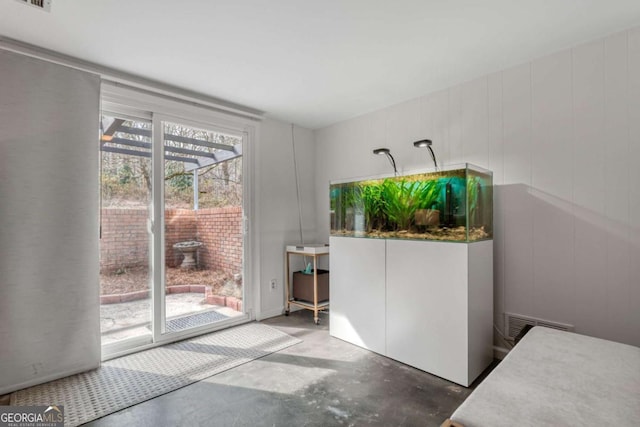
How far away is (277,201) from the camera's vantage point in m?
3.83

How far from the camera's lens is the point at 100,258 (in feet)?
8.60

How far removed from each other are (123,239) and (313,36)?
2.28 meters

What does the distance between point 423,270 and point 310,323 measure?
1619 millimetres

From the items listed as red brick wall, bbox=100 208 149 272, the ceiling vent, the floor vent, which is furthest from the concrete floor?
the ceiling vent

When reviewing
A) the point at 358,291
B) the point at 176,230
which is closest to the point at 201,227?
the point at 176,230

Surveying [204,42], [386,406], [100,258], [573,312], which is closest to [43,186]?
[100,258]

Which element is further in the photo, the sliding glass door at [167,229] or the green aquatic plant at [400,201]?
the sliding glass door at [167,229]

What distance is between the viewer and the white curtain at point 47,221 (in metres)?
2.12

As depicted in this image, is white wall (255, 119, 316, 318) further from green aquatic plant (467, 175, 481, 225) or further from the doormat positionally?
green aquatic plant (467, 175, 481, 225)

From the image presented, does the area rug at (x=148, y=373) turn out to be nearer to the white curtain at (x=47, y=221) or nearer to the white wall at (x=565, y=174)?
the white curtain at (x=47, y=221)

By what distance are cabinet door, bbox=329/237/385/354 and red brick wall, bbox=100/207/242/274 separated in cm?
115

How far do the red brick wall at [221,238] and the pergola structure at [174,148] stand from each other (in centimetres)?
20

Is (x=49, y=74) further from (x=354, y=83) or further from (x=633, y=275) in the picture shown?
(x=633, y=275)

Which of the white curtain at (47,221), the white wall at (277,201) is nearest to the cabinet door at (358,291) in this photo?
the white wall at (277,201)
